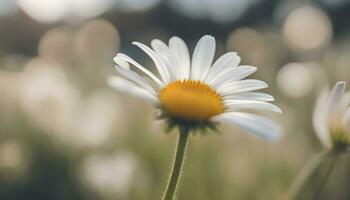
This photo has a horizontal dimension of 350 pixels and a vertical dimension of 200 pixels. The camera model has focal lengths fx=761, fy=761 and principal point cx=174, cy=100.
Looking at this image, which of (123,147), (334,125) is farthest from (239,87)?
(123,147)

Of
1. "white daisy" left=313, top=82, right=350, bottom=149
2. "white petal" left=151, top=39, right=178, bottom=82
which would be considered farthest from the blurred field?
"white petal" left=151, top=39, right=178, bottom=82

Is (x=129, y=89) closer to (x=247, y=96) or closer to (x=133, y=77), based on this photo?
(x=133, y=77)

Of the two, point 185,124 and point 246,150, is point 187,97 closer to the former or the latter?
point 185,124

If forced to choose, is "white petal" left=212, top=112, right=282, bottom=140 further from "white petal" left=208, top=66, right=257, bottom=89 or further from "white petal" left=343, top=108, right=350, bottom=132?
"white petal" left=343, top=108, right=350, bottom=132

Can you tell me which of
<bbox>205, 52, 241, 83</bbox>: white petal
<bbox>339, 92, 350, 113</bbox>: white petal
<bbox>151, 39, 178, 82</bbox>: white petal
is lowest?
<bbox>339, 92, 350, 113</bbox>: white petal

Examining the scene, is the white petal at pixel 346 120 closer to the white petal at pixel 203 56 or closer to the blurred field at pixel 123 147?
the white petal at pixel 203 56

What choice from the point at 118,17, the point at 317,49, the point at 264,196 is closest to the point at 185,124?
the point at 264,196

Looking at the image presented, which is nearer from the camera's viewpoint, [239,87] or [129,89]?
[129,89]
